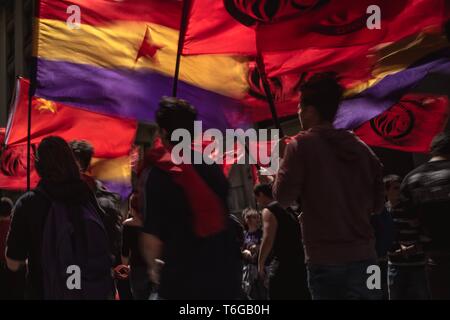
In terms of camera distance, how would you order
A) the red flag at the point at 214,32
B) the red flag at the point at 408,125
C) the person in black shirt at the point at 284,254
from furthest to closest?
the red flag at the point at 408,125, the red flag at the point at 214,32, the person in black shirt at the point at 284,254

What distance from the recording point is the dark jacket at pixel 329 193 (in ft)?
11.0

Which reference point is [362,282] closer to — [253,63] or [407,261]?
[407,261]

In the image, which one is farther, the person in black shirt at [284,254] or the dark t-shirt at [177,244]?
the person in black shirt at [284,254]

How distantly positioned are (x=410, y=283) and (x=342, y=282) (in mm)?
2506

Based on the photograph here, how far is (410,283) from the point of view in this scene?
18.2 feet

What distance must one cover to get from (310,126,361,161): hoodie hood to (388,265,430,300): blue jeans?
7.94 ft

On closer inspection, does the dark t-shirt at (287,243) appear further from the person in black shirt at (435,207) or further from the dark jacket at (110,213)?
Answer: the dark jacket at (110,213)

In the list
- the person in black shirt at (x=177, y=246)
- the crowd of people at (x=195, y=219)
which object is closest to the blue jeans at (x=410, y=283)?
the crowd of people at (x=195, y=219)

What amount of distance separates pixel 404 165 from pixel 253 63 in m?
8.20

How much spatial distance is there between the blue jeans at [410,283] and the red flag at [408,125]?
98.5 inches

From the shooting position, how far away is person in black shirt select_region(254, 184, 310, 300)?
194 inches

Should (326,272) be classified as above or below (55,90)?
below

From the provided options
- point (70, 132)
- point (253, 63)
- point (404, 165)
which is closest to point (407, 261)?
point (253, 63)

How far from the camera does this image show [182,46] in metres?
5.59
